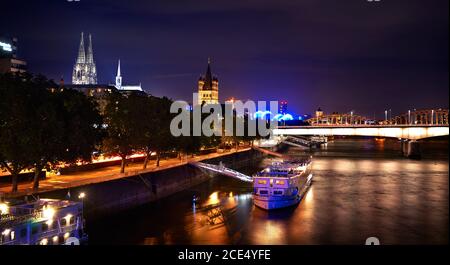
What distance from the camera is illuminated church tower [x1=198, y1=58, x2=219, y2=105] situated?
522 feet

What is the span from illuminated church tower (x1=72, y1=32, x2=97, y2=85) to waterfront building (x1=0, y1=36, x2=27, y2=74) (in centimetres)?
8262

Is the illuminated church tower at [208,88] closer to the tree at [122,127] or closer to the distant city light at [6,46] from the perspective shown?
the distant city light at [6,46]

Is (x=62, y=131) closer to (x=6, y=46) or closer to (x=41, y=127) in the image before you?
(x=41, y=127)

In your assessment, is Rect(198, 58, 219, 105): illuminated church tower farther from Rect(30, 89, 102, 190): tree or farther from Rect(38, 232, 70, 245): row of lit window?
Rect(38, 232, 70, 245): row of lit window

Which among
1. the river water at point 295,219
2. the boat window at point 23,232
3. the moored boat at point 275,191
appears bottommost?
the river water at point 295,219

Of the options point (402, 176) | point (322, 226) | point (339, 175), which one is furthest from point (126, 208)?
point (402, 176)

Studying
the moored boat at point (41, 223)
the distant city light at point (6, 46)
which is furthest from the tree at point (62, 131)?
the distant city light at point (6, 46)

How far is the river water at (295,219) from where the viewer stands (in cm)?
2361

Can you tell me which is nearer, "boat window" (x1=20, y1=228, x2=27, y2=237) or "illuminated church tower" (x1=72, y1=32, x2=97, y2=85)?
"boat window" (x1=20, y1=228, x2=27, y2=237)

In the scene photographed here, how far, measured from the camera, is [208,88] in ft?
523

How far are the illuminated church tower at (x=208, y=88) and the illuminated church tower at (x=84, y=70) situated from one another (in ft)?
161

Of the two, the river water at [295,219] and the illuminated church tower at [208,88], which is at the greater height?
the illuminated church tower at [208,88]

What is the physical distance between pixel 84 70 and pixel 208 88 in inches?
2188

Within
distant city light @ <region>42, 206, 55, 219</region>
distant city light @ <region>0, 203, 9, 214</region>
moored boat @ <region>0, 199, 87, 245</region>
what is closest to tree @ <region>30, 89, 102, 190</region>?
moored boat @ <region>0, 199, 87, 245</region>
